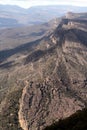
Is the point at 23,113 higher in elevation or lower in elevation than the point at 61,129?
lower

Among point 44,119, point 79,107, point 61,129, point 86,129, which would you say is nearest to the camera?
point 86,129

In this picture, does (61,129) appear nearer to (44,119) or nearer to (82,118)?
(82,118)

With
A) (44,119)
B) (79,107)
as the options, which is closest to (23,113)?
(44,119)

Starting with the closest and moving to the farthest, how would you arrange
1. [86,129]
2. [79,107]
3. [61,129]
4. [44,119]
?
[86,129] < [61,129] < [44,119] < [79,107]

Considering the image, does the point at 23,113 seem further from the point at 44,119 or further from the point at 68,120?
the point at 68,120

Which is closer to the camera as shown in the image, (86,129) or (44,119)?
(86,129)

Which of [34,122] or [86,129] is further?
[34,122]

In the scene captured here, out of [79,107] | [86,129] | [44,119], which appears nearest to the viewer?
[86,129]

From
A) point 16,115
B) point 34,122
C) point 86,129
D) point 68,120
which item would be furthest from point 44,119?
point 86,129

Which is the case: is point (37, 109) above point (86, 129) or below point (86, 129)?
below
